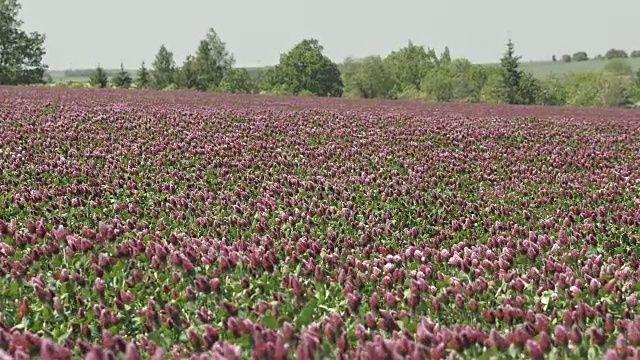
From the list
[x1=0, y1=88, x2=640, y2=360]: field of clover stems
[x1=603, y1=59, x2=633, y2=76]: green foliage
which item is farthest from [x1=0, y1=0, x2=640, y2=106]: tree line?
[x1=0, y1=88, x2=640, y2=360]: field of clover stems

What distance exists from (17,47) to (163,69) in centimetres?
1904

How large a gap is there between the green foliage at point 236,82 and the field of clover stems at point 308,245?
7238cm

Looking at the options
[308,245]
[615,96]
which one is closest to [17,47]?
[615,96]

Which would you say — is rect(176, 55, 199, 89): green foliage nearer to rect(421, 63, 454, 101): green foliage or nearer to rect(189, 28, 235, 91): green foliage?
rect(189, 28, 235, 91): green foliage

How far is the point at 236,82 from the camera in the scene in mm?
94875

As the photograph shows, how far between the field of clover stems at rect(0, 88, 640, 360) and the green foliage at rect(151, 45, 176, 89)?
238 feet

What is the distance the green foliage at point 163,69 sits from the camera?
9111 centimetres

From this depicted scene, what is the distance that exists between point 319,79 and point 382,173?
95754 millimetres

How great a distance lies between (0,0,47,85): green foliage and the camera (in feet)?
307

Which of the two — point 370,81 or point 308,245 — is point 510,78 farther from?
point 308,245

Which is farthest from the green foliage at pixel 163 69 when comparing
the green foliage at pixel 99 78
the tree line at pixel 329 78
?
the green foliage at pixel 99 78

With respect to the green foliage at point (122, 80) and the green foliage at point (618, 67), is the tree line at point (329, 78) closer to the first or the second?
the green foliage at point (122, 80)

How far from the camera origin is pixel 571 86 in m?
120

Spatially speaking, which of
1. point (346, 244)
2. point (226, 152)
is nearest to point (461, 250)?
point (346, 244)
